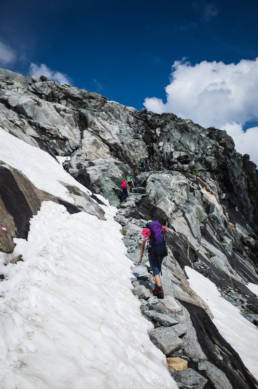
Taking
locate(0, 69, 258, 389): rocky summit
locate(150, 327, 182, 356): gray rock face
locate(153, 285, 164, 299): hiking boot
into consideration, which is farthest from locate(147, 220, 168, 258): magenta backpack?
locate(150, 327, 182, 356): gray rock face

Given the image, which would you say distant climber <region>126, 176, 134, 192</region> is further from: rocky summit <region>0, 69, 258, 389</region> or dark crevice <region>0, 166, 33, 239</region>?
dark crevice <region>0, 166, 33, 239</region>

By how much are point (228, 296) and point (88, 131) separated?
109 feet

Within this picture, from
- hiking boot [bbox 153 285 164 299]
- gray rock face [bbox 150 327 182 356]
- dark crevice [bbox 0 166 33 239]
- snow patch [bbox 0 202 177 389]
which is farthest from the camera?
dark crevice [bbox 0 166 33 239]

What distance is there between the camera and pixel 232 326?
1080 centimetres

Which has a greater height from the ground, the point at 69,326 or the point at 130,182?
the point at 130,182

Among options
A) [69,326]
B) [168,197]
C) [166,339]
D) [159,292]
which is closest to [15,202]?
[69,326]

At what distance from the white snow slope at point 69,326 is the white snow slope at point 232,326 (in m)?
6.03

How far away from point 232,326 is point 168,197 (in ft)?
53.9

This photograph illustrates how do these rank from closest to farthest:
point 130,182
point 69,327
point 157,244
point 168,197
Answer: point 69,327, point 157,244, point 168,197, point 130,182

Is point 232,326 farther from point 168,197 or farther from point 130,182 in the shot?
point 130,182

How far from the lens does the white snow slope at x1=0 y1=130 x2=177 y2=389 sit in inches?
110

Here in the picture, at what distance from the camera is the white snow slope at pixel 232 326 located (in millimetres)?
8227

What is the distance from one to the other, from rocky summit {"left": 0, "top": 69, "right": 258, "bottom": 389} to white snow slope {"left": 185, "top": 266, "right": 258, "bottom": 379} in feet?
1.25

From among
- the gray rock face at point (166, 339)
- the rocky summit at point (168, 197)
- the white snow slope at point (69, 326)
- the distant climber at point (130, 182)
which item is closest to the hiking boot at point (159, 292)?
the rocky summit at point (168, 197)
